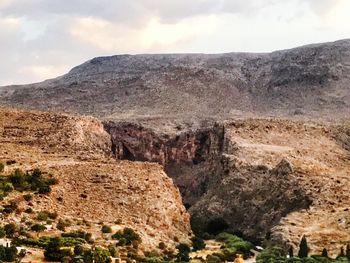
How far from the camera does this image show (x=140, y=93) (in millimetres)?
138500

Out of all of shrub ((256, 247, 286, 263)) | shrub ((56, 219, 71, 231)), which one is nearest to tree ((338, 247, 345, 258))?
shrub ((256, 247, 286, 263))

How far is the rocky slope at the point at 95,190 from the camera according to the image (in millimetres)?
53969

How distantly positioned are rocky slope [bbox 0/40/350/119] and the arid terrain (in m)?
0.29

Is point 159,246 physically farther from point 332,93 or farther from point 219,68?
point 219,68

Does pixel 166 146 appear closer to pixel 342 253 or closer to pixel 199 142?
pixel 199 142

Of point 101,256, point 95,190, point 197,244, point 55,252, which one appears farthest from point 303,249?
point 55,252

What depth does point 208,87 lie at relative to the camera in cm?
14125

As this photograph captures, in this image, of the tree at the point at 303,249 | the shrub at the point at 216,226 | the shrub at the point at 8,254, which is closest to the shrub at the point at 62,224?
the shrub at the point at 8,254

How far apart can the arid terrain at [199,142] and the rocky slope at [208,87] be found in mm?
287

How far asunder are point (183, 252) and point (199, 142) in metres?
59.6

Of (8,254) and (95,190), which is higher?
(95,190)

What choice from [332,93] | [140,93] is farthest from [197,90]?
[332,93]

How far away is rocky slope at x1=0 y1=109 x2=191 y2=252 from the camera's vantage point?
177ft

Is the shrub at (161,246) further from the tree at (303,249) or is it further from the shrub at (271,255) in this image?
the tree at (303,249)
